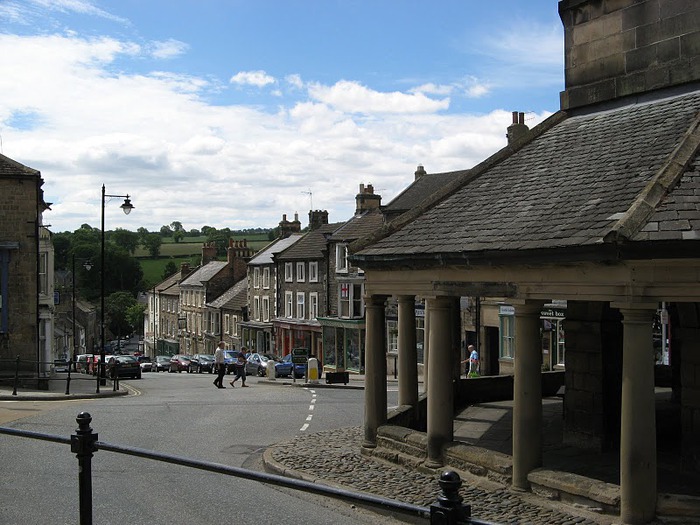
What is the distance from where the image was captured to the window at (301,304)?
5203 centimetres

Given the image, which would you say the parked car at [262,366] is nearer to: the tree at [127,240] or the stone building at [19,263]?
the stone building at [19,263]

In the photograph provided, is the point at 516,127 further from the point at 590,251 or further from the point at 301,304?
the point at 590,251

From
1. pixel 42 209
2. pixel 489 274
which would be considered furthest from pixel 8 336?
pixel 489 274

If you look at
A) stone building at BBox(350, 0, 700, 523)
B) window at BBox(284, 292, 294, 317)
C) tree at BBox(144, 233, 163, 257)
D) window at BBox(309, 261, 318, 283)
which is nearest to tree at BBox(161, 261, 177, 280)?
→ tree at BBox(144, 233, 163, 257)

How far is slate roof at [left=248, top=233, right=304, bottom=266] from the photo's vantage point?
5759cm

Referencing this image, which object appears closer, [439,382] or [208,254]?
[439,382]

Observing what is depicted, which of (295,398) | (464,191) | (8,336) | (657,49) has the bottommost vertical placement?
(295,398)

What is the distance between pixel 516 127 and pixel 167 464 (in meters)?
26.3

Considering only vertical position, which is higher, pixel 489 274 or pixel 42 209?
pixel 42 209

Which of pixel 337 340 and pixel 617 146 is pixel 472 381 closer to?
pixel 617 146

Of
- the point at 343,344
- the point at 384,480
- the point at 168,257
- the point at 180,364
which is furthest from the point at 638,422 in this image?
the point at 168,257

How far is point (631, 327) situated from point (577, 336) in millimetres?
4206

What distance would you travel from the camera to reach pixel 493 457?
11.0m

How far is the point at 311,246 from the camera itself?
171 feet
